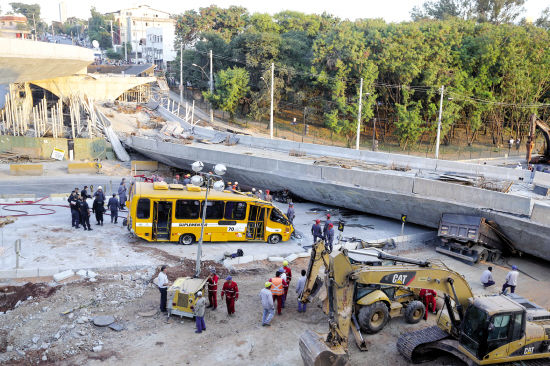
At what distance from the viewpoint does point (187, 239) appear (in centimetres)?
1759

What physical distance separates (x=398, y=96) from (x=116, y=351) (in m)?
45.6

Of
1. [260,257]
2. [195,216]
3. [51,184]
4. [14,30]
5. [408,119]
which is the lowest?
[260,257]

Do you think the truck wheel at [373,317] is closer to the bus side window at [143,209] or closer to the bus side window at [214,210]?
the bus side window at [214,210]

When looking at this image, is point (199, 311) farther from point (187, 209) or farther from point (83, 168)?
point (83, 168)

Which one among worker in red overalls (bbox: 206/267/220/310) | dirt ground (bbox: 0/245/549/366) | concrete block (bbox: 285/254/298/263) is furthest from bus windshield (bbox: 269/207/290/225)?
worker in red overalls (bbox: 206/267/220/310)

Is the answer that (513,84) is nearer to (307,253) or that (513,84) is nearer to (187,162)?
(187,162)

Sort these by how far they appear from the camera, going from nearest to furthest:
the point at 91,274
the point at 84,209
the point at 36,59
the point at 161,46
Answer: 1. the point at 91,274
2. the point at 84,209
3. the point at 36,59
4. the point at 161,46

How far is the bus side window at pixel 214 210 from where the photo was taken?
17.3 meters

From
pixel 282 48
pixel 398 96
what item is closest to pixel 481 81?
pixel 398 96

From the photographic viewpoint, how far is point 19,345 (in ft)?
33.8

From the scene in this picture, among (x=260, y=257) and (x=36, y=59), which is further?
(x=36, y=59)

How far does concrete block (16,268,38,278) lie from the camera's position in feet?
44.8

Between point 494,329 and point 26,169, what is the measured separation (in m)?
29.1

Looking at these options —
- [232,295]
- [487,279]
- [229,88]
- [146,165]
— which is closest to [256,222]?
[232,295]
